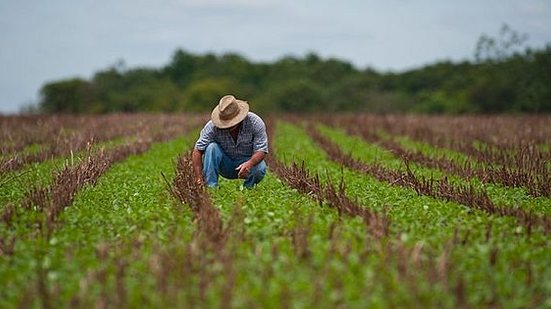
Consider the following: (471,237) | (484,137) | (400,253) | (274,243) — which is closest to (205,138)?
(274,243)

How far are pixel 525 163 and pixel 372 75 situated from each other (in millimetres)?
68479

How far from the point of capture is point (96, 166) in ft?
33.1

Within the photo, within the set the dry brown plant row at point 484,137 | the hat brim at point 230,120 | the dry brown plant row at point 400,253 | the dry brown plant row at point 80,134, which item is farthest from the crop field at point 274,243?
the dry brown plant row at point 484,137

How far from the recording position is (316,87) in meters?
69.9

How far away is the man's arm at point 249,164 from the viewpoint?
342 inches

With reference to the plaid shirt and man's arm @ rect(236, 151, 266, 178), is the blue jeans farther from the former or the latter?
man's arm @ rect(236, 151, 266, 178)

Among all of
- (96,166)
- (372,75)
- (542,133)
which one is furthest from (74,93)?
(96,166)

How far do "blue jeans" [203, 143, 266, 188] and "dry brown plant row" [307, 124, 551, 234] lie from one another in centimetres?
193

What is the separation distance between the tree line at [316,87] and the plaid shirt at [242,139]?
4045 cm

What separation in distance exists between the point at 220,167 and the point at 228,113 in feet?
3.47

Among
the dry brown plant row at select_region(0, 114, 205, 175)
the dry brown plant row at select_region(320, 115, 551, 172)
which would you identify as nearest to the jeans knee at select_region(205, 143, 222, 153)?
the dry brown plant row at select_region(0, 114, 205, 175)

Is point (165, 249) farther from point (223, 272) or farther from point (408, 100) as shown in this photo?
point (408, 100)

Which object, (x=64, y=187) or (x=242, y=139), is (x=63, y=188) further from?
(x=242, y=139)

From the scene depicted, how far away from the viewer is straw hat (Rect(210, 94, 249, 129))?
861 centimetres
